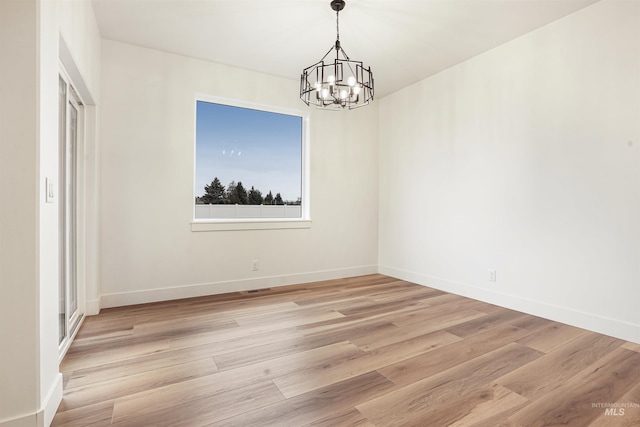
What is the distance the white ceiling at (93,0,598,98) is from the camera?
2.92 m

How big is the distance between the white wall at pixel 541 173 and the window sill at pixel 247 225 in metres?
1.67

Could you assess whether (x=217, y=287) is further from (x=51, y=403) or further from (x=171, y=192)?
(x=51, y=403)

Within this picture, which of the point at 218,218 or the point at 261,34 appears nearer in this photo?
the point at 261,34

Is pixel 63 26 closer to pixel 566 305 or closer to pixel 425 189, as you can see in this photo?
pixel 425 189

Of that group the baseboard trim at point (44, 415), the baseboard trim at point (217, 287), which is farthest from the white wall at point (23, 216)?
the baseboard trim at point (217, 287)

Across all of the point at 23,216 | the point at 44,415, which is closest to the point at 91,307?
the point at 44,415

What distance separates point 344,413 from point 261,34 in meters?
3.44

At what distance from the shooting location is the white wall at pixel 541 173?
2.75m

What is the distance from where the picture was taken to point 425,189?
4.57 metres

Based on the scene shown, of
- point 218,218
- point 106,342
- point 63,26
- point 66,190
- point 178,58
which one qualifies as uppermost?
point 178,58

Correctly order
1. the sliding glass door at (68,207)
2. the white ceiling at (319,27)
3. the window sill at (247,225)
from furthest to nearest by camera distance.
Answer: the window sill at (247,225), the white ceiling at (319,27), the sliding glass door at (68,207)

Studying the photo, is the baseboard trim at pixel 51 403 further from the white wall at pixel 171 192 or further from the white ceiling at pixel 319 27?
the white ceiling at pixel 319 27

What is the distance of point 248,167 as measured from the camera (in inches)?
179

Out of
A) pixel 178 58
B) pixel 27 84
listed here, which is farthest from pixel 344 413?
pixel 178 58
